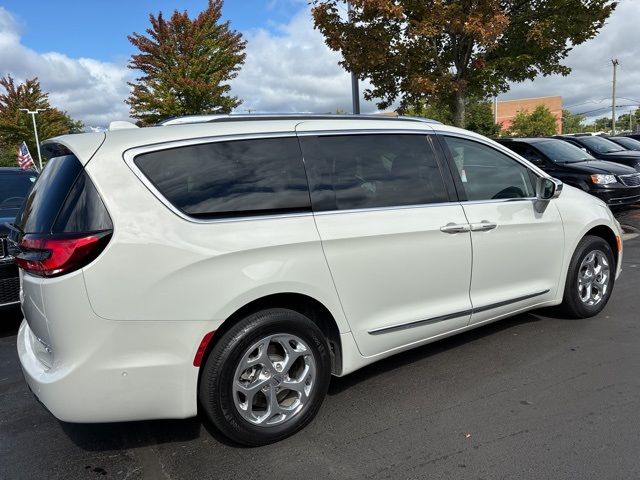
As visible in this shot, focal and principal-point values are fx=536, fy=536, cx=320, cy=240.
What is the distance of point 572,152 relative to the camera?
11.1 m

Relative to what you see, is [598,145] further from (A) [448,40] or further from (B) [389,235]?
(B) [389,235]

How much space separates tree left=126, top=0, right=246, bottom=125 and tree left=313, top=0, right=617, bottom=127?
37.3 feet

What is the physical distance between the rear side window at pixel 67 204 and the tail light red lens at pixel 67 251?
47 mm

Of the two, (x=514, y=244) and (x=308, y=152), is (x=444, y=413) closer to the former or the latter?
(x=514, y=244)

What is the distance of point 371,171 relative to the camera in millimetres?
3402

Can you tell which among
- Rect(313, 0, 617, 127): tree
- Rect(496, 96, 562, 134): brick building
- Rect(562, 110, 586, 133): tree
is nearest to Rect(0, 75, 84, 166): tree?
Rect(313, 0, 617, 127): tree

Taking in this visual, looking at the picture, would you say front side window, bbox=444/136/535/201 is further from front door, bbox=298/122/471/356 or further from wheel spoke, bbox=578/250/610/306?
wheel spoke, bbox=578/250/610/306

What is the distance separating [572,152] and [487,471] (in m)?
9.97

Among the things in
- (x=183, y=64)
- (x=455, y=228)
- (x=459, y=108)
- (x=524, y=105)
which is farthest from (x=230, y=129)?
(x=524, y=105)

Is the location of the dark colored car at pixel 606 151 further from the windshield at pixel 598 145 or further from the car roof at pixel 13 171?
the car roof at pixel 13 171

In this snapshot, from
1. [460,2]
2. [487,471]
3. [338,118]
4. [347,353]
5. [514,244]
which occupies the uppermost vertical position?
[460,2]

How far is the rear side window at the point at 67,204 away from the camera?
8.35 ft

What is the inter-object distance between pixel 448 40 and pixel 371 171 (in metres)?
9.08

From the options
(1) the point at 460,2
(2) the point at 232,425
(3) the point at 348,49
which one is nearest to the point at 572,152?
(1) the point at 460,2
